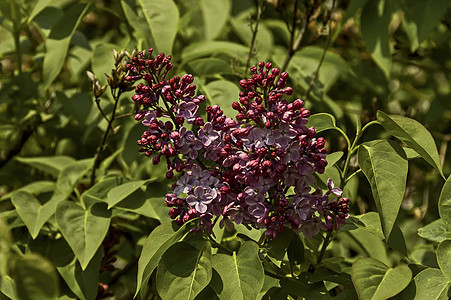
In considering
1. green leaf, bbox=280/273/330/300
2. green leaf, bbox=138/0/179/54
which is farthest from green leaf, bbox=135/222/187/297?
green leaf, bbox=138/0/179/54

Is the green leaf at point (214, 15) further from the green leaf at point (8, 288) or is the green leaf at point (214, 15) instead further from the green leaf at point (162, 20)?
the green leaf at point (8, 288)

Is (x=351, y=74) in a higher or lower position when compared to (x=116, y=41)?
higher

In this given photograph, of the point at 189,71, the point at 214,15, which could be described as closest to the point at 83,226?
the point at 189,71

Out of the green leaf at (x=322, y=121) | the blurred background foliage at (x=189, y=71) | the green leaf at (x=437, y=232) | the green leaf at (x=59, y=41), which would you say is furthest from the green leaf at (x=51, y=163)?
the green leaf at (x=437, y=232)

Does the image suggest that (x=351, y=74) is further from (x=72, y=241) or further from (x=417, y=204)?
(x=72, y=241)

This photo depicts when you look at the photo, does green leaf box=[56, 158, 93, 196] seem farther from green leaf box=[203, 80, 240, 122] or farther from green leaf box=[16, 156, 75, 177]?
green leaf box=[203, 80, 240, 122]

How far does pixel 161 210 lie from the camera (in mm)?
1329

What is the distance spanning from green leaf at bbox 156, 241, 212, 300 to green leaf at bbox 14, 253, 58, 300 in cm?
30

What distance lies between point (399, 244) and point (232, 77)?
0.72 meters

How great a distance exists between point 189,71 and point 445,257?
80 centimetres

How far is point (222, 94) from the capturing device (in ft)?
4.66

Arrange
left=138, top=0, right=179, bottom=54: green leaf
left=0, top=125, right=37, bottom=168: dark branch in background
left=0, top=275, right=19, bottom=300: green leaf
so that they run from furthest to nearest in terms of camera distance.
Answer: left=0, top=125, right=37, bottom=168: dark branch in background < left=138, top=0, right=179, bottom=54: green leaf < left=0, top=275, right=19, bottom=300: green leaf

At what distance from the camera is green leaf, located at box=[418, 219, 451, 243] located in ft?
3.80

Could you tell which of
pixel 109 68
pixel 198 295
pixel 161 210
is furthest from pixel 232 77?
pixel 198 295
